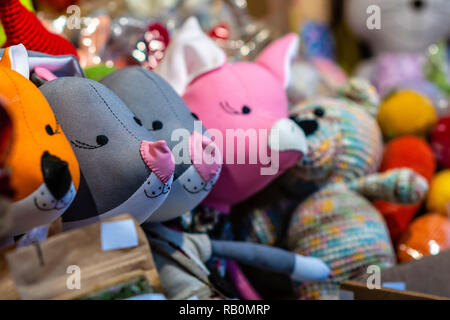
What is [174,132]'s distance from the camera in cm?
66

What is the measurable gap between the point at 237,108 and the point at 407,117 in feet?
1.63

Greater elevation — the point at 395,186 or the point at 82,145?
the point at 82,145

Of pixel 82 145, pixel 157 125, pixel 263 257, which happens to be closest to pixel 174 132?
pixel 157 125

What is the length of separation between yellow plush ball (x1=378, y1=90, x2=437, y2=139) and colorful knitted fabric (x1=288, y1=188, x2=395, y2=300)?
0.92 ft

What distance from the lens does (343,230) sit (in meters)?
0.84

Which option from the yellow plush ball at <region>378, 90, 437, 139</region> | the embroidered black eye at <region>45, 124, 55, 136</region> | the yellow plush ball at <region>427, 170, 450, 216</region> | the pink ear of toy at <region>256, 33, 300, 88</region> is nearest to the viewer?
the embroidered black eye at <region>45, 124, 55, 136</region>

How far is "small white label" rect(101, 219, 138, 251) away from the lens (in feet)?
1.72

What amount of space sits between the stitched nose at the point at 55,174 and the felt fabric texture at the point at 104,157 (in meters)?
0.09

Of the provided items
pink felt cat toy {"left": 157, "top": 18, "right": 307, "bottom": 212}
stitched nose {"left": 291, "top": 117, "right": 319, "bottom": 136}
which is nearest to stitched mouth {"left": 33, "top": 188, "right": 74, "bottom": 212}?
pink felt cat toy {"left": 157, "top": 18, "right": 307, "bottom": 212}

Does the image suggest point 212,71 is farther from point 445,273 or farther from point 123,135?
point 445,273

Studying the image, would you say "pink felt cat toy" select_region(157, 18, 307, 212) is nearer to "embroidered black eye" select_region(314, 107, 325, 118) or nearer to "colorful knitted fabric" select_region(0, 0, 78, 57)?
"embroidered black eye" select_region(314, 107, 325, 118)

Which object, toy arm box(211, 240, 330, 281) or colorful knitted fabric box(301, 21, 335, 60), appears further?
colorful knitted fabric box(301, 21, 335, 60)

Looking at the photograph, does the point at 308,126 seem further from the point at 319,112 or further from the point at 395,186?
the point at 395,186

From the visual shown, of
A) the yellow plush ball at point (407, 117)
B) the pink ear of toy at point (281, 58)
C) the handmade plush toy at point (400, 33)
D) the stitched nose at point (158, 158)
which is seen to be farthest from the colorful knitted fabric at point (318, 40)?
the stitched nose at point (158, 158)
